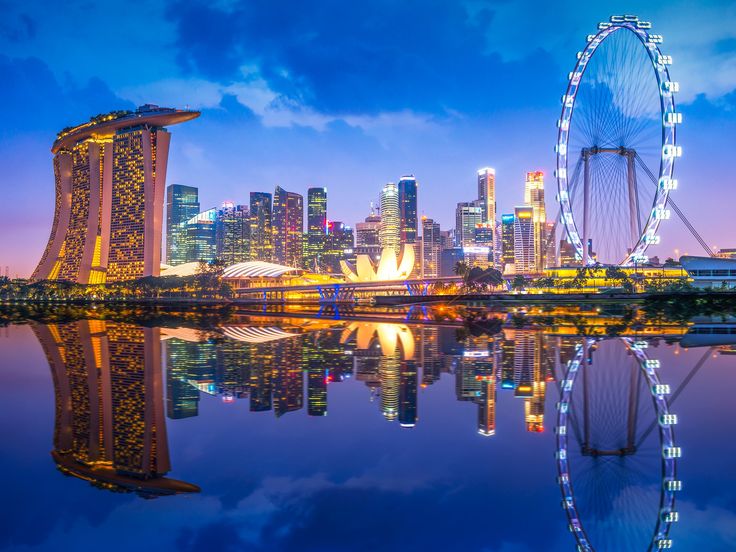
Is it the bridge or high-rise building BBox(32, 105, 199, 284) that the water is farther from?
high-rise building BBox(32, 105, 199, 284)

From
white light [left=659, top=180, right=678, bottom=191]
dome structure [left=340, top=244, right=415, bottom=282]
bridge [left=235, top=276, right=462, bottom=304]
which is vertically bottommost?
bridge [left=235, top=276, right=462, bottom=304]

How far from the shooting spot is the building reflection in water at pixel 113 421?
9258 mm

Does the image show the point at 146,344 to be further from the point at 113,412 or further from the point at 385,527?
the point at 385,527

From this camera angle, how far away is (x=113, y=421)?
40.1ft

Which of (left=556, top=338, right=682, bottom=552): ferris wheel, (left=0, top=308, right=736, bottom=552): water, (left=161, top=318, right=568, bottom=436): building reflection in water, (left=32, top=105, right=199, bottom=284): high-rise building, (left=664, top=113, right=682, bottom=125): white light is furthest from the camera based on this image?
(left=32, top=105, right=199, bottom=284): high-rise building

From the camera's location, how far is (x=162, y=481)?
899cm

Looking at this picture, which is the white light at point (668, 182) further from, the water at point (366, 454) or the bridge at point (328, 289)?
the bridge at point (328, 289)

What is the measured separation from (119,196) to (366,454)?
151 meters

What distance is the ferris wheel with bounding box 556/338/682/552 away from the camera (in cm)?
769

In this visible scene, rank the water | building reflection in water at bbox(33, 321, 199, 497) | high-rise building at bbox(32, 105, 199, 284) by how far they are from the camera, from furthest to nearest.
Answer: high-rise building at bbox(32, 105, 199, 284) → building reflection in water at bbox(33, 321, 199, 497) → the water

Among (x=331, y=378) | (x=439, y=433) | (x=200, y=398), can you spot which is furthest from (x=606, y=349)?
(x=200, y=398)

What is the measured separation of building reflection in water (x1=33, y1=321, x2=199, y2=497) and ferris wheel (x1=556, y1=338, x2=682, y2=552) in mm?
5544

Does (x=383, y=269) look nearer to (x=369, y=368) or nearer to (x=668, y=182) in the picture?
(x=668, y=182)

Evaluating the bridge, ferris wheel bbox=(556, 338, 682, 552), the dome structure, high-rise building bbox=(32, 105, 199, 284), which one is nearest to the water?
ferris wheel bbox=(556, 338, 682, 552)
